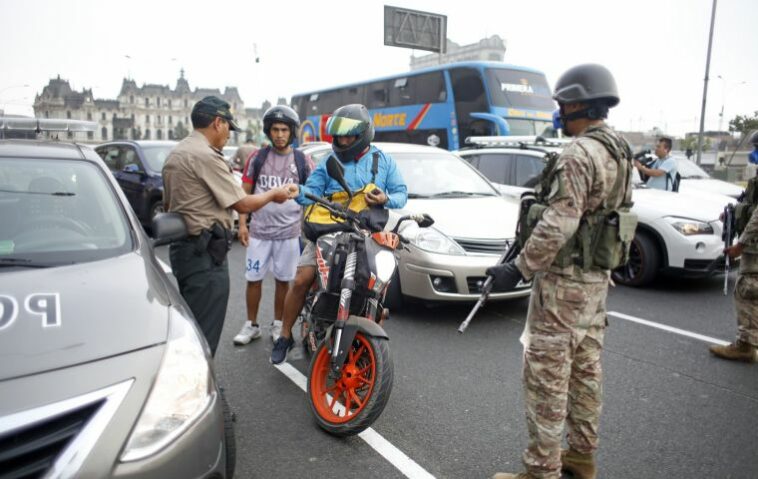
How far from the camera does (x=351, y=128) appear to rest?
3.50 meters

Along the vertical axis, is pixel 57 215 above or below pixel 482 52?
below

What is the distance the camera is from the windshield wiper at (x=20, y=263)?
232 centimetres

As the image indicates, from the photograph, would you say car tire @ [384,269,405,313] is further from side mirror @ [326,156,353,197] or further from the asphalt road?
side mirror @ [326,156,353,197]

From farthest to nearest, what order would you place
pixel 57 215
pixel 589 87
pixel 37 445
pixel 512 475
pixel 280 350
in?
pixel 280 350
pixel 57 215
pixel 512 475
pixel 589 87
pixel 37 445

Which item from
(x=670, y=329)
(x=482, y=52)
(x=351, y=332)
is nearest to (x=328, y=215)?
(x=351, y=332)

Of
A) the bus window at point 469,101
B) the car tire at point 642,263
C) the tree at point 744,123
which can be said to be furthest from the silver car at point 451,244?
the bus window at point 469,101

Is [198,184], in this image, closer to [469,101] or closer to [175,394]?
[175,394]

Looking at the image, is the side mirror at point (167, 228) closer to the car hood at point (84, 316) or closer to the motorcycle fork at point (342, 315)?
the car hood at point (84, 316)

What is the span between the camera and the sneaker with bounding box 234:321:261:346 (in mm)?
4602

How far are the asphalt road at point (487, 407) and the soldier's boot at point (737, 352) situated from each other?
0.23 feet

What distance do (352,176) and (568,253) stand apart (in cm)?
165

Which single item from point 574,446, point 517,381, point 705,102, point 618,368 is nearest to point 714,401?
point 618,368

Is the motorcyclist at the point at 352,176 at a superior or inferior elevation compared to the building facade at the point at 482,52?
inferior

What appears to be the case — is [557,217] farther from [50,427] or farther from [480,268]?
[480,268]
